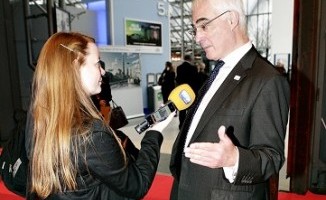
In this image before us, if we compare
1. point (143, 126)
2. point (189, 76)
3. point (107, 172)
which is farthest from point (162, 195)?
point (189, 76)

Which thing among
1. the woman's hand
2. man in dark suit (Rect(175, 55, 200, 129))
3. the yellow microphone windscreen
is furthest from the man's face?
man in dark suit (Rect(175, 55, 200, 129))

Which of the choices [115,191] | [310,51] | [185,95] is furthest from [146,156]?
[310,51]

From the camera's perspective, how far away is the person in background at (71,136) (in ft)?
3.59

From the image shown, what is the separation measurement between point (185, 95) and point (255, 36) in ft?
57.8

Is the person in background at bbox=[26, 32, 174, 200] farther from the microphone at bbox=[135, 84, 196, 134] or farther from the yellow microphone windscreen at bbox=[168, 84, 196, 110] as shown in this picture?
the yellow microphone windscreen at bbox=[168, 84, 196, 110]

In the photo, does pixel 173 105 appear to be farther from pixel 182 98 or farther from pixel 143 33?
pixel 143 33

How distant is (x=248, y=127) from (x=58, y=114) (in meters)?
0.66

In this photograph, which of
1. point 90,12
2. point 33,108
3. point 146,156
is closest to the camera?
point 33,108

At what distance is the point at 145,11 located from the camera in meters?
8.61

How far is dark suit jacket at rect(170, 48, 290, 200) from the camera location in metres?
0.97

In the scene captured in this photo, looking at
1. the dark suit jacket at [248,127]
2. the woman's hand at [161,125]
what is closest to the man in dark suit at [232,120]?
the dark suit jacket at [248,127]

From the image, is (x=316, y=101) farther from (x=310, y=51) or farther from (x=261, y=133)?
(x=261, y=133)

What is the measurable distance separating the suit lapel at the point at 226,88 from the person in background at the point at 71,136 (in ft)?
1.07

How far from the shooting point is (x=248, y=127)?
1.09 metres
